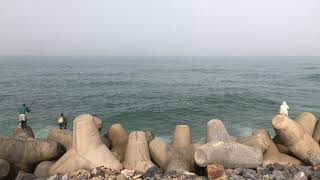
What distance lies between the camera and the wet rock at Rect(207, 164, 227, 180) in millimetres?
9391

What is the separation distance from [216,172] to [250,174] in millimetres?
845

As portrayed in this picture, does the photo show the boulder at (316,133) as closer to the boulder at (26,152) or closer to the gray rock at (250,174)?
the gray rock at (250,174)

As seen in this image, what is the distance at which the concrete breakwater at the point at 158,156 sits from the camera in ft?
32.0

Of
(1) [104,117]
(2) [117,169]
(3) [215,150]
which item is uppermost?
(3) [215,150]

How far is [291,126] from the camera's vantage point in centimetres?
1163

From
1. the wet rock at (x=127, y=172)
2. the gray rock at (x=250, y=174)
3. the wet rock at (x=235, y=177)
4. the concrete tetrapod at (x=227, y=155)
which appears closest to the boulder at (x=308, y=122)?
the concrete tetrapod at (x=227, y=155)

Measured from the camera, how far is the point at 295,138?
11805 millimetres

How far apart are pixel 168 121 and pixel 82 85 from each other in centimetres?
2372

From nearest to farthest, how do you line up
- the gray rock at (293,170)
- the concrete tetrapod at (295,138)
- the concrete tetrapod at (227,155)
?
the gray rock at (293,170)
the concrete tetrapod at (227,155)
the concrete tetrapod at (295,138)

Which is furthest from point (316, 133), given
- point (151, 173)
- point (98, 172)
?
point (98, 172)

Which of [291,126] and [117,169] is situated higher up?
[291,126]

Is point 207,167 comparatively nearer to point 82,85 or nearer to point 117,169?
point 117,169

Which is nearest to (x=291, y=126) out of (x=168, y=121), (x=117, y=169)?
(x=117, y=169)

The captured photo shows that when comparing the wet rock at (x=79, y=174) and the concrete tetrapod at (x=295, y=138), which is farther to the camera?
the concrete tetrapod at (x=295, y=138)
